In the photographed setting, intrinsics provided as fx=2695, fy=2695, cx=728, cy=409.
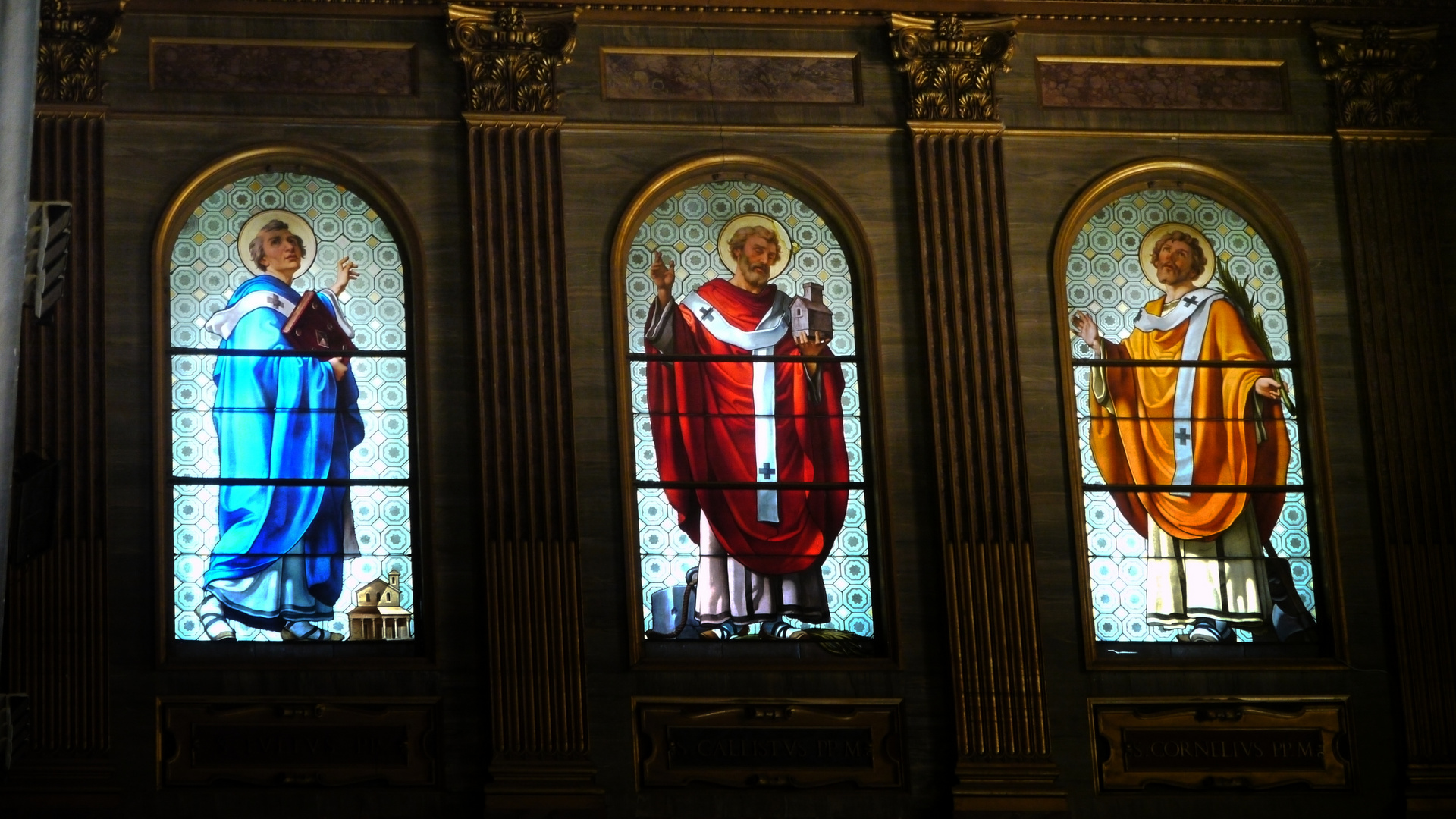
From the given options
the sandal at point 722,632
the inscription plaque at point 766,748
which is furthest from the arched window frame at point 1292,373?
the sandal at point 722,632

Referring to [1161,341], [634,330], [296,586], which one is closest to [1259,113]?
[1161,341]

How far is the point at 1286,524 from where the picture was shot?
1823cm

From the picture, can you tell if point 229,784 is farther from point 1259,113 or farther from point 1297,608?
point 1259,113

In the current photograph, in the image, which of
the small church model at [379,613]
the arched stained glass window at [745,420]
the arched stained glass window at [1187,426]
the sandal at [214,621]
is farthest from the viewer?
the arched stained glass window at [1187,426]

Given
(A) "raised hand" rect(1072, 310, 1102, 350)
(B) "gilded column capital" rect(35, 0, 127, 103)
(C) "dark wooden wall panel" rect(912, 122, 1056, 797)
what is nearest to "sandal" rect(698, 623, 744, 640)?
(C) "dark wooden wall panel" rect(912, 122, 1056, 797)

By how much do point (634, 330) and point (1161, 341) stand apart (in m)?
3.64

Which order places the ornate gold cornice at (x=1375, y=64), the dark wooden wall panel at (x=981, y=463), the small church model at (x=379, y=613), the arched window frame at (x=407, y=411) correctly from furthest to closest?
the ornate gold cornice at (x=1375, y=64), the dark wooden wall panel at (x=981, y=463), the small church model at (x=379, y=613), the arched window frame at (x=407, y=411)

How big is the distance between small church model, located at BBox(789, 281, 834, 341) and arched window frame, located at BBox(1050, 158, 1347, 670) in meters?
1.54

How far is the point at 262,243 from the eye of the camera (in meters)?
17.8

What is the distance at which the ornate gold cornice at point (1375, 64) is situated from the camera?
18.9m

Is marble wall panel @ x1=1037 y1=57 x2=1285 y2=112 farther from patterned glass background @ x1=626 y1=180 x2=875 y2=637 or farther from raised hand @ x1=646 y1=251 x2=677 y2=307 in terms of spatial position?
raised hand @ x1=646 y1=251 x2=677 y2=307

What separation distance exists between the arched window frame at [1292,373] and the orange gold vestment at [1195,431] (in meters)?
0.24

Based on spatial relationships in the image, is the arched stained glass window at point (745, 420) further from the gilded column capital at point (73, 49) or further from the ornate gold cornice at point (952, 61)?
the gilded column capital at point (73, 49)

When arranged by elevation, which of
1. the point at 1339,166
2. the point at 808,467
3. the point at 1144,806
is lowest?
the point at 1144,806
